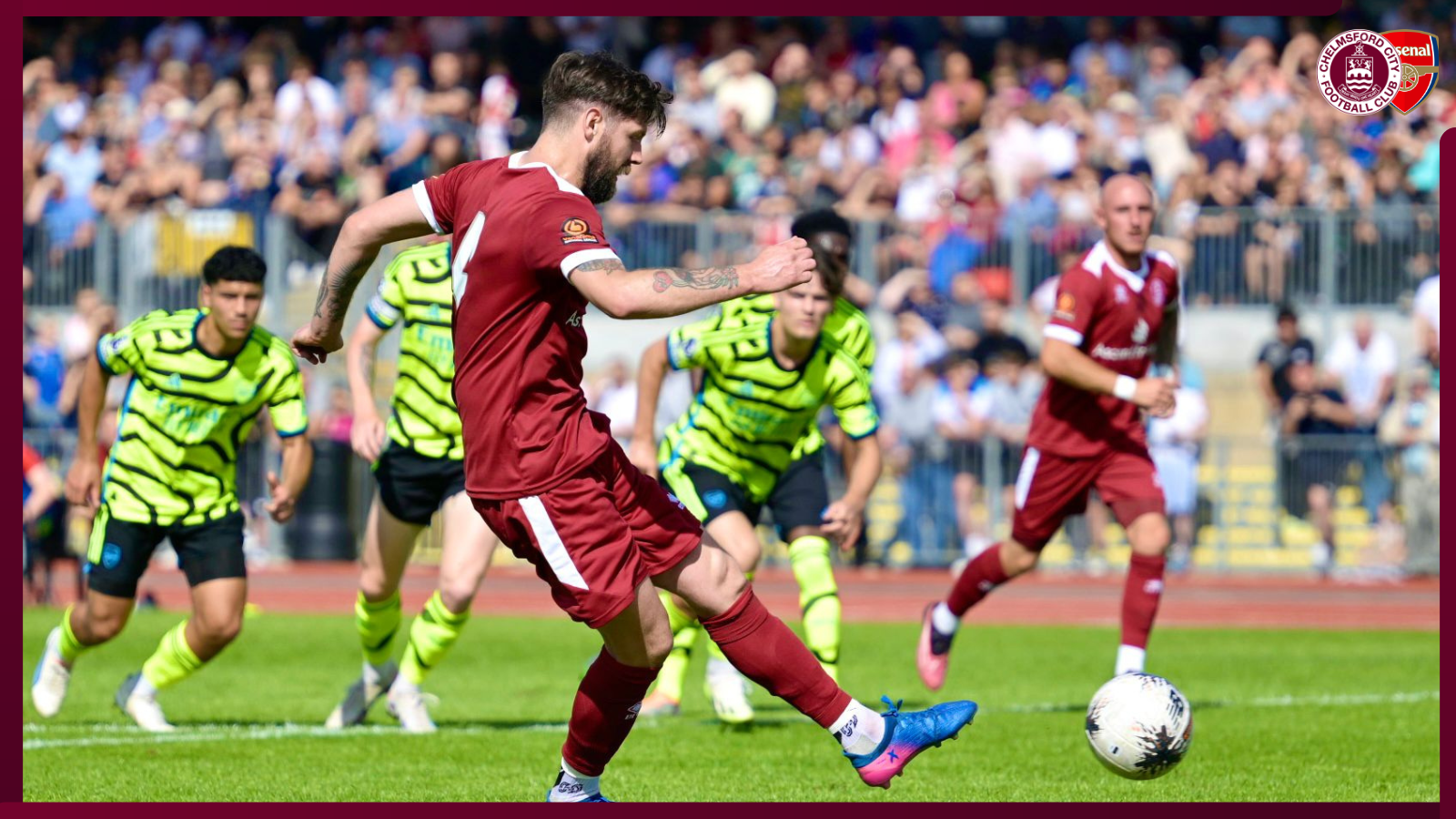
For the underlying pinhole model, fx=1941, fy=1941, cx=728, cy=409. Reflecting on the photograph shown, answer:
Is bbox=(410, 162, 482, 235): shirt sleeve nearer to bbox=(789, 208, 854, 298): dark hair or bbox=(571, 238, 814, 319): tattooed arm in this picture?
bbox=(571, 238, 814, 319): tattooed arm

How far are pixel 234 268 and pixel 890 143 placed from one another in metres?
15.2

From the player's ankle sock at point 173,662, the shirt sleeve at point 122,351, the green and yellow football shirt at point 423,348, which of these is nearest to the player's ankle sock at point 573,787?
the green and yellow football shirt at point 423,348

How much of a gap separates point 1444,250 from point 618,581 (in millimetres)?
2578

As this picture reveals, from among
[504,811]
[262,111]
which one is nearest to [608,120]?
[504,811]

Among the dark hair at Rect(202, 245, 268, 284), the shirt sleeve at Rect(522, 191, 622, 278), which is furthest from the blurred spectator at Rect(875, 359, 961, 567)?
the shirt sleeve at Rect(522, 191, 622, 278)

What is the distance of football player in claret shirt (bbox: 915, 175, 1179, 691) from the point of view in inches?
387

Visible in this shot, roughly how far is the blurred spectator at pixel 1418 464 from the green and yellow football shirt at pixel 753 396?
38.5 ft

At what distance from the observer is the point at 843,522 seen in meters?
9.01

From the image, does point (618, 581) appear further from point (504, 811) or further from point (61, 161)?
point (61, 161)

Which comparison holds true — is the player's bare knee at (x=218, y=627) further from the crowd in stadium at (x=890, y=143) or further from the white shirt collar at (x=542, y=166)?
the crowd in stadium at (x=890, y=143)

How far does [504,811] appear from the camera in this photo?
250 inches

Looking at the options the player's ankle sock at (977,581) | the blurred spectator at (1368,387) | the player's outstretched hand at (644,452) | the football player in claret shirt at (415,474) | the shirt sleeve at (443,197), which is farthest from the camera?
the blurred spectator at (1368,387)

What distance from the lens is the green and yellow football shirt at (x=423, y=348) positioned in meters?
9.09

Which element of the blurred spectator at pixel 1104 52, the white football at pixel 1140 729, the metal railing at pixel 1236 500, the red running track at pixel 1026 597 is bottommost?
the red running track at pixel 1026 597
